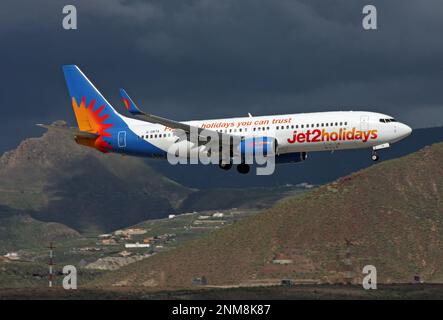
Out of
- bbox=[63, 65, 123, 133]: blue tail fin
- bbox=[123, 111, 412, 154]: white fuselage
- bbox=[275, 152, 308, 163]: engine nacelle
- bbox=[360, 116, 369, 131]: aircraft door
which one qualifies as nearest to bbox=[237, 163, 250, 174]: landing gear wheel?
bbox=[275, 152, 308, 163]: engine nacelle

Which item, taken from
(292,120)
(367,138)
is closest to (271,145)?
(292,120)

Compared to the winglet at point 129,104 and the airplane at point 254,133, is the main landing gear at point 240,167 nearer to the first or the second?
the airplane at point 254,133

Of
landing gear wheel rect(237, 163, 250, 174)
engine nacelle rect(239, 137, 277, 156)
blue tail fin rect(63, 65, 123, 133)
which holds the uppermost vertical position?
blue tail fin rect(63, 65, 123, 133)

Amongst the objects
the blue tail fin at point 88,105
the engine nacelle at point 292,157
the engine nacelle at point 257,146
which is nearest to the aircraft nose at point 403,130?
the engine nacelle at point 292,157

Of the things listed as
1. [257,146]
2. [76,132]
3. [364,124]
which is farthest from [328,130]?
[76,132]

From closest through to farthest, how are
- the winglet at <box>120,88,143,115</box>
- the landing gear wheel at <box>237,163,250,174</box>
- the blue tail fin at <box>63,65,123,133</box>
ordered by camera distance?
the winglet at <box>120,88,143,115</box> → the landing gear wheel at <box>237,163,250,174</box> → the blue tail fin at <box>63,65,123,133</box>

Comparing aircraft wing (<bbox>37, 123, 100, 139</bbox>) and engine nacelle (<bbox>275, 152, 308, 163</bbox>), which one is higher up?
aircraft wing (<bbox>37, 123, 100, 139</bbox>)

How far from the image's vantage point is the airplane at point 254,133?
370 ft

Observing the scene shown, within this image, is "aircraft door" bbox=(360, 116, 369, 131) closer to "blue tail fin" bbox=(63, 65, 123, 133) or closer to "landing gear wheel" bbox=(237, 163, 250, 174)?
"landing gear wheel" bbox=(237, 163, 250, 174)

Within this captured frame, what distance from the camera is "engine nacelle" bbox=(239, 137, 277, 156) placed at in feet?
373

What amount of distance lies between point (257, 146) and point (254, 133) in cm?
268

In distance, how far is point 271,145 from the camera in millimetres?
113625
